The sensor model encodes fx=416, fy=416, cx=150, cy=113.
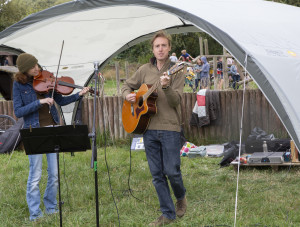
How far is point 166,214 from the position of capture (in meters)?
4.45

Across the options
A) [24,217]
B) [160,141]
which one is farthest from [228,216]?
[24,217]

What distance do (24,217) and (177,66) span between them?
2797mm

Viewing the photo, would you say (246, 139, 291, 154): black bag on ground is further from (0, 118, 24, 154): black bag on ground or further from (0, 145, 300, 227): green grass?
(0, 118, 24, 154): black bag on ground

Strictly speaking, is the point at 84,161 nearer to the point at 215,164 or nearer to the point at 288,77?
the point at 215,164

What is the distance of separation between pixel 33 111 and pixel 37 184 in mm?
877

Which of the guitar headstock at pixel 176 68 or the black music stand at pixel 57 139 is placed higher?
the guitar headstock at pixel 176 68

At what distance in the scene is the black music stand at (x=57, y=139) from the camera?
4.03m

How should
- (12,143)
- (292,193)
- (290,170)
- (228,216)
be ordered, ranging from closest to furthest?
(228,216) < (292,193) < (290,170) < (12,143)

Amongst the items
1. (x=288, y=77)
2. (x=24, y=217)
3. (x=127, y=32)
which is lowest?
(x=24, y=217)

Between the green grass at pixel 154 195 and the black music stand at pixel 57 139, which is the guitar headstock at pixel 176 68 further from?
the green grass at pixel 154 195

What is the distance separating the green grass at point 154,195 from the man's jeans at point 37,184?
0.17 m

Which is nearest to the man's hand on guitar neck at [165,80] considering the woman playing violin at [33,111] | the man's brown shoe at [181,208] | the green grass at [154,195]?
the woman playing violin at [33,111]

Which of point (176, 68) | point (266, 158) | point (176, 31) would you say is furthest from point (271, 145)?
point (176, 68)

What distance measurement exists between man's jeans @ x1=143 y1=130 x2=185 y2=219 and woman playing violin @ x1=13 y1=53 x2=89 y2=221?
99 cm
